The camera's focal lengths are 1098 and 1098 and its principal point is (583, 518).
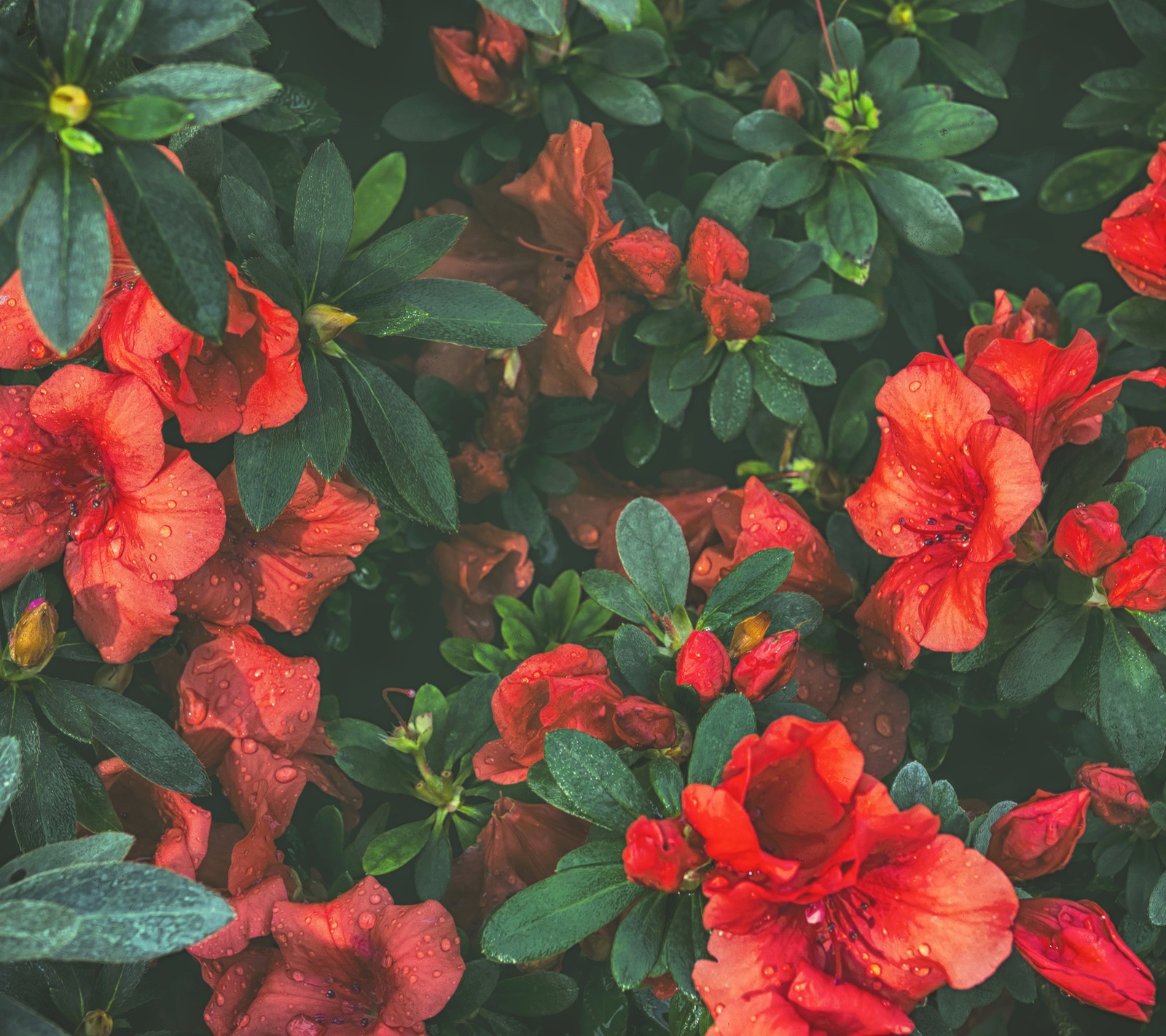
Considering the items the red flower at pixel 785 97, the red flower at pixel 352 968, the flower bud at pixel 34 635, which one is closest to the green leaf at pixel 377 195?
the red flower at pixel 785 97

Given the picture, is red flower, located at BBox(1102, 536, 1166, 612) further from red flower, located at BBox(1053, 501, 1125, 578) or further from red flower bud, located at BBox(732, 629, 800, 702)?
red flower bud, located at BBox(732, 629, 800, 702)

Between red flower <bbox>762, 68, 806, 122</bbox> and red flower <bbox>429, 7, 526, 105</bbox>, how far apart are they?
341 mm

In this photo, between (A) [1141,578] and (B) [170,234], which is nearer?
(B) [170,234]

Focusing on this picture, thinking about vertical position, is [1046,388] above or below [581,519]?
above

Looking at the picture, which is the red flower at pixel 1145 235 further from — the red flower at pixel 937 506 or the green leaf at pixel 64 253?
the green leaf at pixel 64 253

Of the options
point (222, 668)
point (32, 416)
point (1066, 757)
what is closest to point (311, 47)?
point (32, 416)

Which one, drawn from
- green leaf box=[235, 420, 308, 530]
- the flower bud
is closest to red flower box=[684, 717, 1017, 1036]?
green leaf box=[235, 420, 308, 530]

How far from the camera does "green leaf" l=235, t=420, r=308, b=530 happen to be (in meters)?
1.14

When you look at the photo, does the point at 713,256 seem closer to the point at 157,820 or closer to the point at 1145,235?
the point at 1145,235

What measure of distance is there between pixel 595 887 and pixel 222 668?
0.51m

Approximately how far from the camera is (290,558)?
1310 millimetres

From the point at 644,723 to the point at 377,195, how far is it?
81 centimetres

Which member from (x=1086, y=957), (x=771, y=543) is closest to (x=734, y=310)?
(x=771, y=543)

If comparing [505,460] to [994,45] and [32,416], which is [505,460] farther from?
[994,45]
